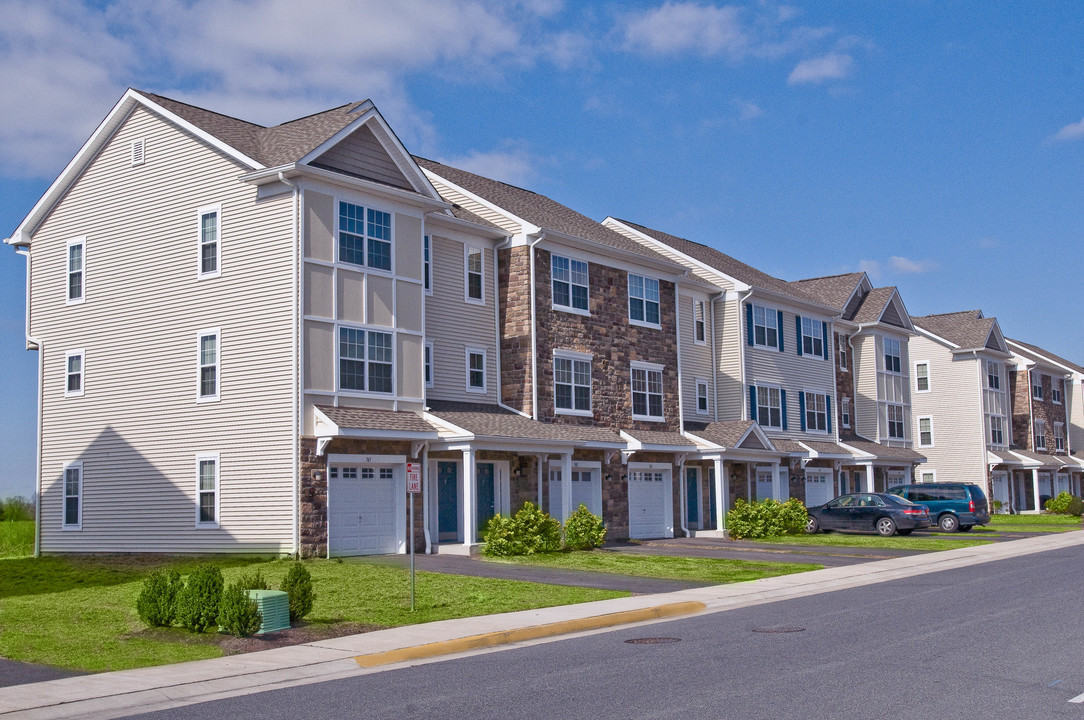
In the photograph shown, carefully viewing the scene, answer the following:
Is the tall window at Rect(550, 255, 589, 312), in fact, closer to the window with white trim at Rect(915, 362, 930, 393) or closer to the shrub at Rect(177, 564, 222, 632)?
the shrub at Rect(177, 564, 222, 632)

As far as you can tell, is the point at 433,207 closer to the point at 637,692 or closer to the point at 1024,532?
the point at 637,692

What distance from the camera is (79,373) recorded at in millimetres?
29203

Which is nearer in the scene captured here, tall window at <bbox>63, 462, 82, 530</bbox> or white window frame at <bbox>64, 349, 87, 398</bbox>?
tall window at <bbox>63, 462, 82, 530</bbox>

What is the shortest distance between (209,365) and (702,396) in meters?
19.8

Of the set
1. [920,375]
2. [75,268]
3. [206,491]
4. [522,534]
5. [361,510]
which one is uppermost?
[75,268]

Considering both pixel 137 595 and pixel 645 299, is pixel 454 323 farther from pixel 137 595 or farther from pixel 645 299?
pixel 137 595

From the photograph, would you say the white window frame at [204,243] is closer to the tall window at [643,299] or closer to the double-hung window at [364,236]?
the double-hung window at [364,236]

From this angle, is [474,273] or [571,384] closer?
[474,273]

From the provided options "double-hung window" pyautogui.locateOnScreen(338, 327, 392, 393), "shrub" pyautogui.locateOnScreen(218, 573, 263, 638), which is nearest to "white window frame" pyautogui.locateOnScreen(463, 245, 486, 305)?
"double-hung window" pyautogui.locateOnScreen(338, 327, 392, 393)

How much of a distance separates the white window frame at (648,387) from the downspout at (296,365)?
12.9 m

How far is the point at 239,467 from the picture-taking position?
25469 mm

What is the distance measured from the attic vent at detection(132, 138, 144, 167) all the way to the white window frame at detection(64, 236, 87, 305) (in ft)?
8.85

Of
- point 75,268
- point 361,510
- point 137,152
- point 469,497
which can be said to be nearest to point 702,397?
point 469,497

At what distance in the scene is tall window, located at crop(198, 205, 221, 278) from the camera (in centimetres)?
2672
